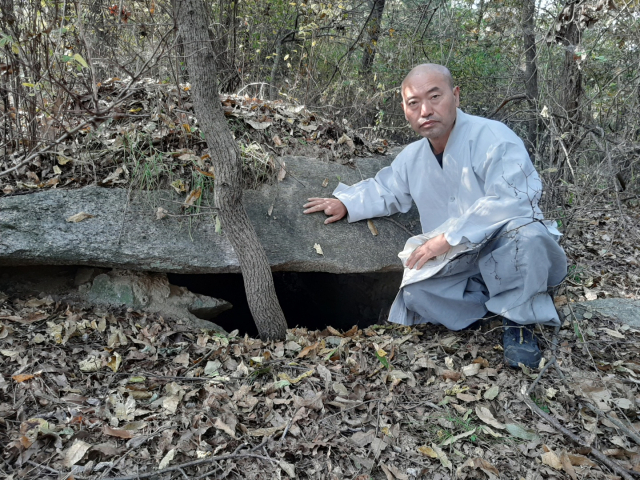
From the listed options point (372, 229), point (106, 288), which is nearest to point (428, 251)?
point (372, 229)

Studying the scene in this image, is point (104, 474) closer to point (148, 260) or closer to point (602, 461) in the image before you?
point (148, 260)

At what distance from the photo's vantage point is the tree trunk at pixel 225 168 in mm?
2803

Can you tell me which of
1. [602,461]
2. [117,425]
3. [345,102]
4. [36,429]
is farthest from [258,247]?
[345,102]

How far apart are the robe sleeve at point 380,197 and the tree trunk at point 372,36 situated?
3782 millimetres

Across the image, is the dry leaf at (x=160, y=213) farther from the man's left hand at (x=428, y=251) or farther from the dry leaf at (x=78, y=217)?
the man's left hand at (x=428, y=251)

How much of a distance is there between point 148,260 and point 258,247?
0.78m

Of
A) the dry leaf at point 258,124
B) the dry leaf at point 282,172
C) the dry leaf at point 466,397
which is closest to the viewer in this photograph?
the dry leaf at point 466,397

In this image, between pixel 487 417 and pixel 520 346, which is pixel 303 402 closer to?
pixel 487 417

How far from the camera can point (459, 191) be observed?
330 centimetres

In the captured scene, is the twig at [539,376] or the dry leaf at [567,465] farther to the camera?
the twig at [539,376]

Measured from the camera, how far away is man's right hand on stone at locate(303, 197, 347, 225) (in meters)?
3.79

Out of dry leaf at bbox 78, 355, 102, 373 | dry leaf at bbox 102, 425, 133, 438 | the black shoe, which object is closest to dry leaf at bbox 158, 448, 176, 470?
dry leaf at bbox 102, 425, 133, 438

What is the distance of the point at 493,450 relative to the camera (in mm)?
2402

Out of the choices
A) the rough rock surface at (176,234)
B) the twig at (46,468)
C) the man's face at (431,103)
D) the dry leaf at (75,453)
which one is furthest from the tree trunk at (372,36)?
the twig at (46,468)
